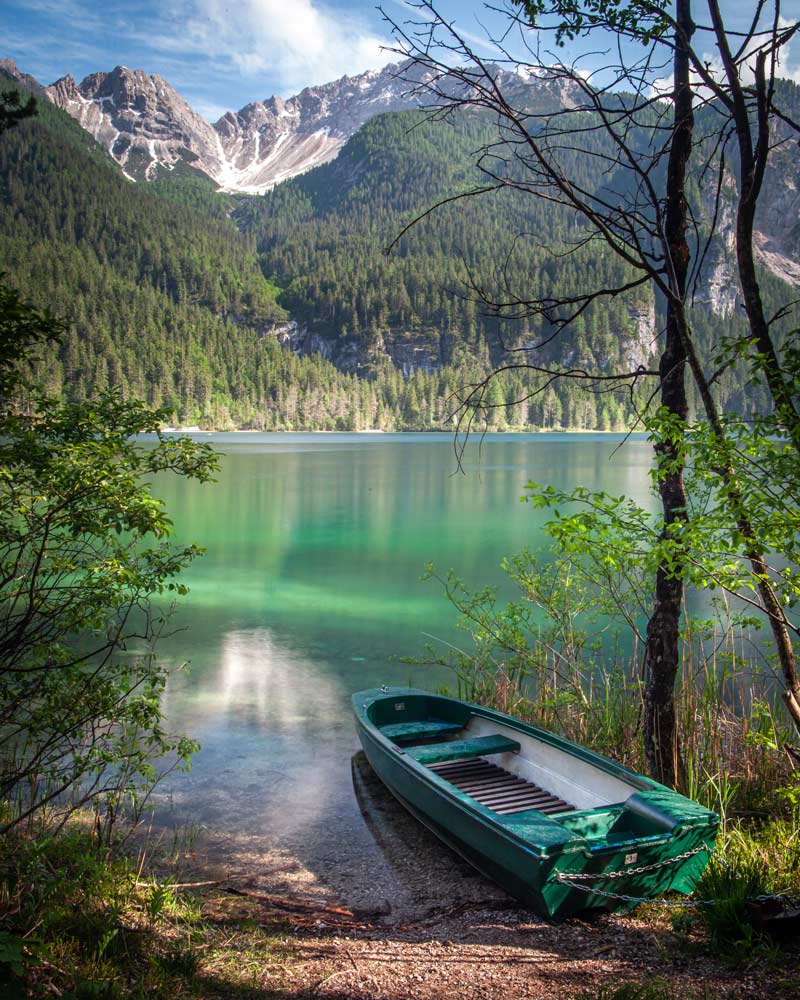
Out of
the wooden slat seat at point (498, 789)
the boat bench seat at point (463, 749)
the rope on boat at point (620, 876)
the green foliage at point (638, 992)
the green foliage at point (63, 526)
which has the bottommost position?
the wooden slat seat at point (498, 789)

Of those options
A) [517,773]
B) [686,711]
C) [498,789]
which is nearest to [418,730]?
[517,773]

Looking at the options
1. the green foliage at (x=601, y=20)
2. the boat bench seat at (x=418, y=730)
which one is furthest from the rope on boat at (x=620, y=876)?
the green foliage at (x=601, y=20)

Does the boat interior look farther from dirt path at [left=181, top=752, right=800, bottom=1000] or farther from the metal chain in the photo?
dirt path at [left=181, top=752, right=800, bottom=1000]

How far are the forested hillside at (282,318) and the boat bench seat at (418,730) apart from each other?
306ft

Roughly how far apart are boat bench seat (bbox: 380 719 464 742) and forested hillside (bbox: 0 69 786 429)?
93.1 meters

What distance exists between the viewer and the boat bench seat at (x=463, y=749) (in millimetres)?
6820

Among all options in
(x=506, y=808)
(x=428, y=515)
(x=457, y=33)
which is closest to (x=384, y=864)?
(x=506, y=808)

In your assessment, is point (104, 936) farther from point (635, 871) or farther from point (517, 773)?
point (517, 773)

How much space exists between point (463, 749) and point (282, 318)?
17331 cm

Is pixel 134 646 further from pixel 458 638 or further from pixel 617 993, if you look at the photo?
pixel 617 993

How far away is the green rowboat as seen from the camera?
4.64m

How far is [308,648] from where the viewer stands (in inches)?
531

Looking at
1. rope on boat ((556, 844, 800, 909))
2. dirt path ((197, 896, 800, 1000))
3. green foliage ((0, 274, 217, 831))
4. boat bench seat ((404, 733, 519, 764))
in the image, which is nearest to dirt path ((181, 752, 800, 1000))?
dirt path ((197, 896, 800, 1000))

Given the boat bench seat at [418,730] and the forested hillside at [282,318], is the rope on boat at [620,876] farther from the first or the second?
the forested hillside at [282,318]
